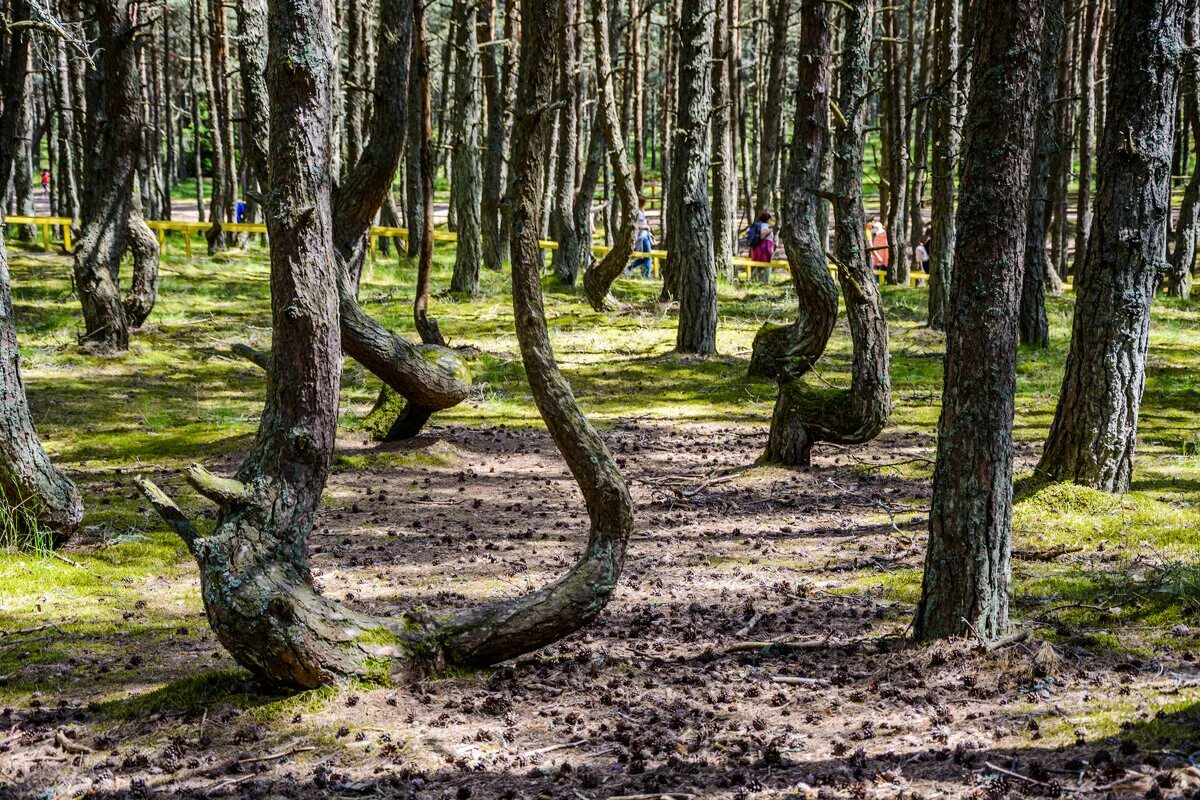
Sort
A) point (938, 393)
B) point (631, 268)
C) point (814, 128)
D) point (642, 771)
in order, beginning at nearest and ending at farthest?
1. point (642, 771)
2. point (814, 128)
3. point (938, 393)
4. point (631, 268)

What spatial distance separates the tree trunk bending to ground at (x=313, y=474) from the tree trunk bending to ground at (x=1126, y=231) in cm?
395

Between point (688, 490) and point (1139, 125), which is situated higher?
point (1139, 125)

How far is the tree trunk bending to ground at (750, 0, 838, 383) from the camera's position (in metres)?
10.5

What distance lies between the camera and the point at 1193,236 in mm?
19984

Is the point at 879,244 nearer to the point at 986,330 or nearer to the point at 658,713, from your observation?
the point at 986,330

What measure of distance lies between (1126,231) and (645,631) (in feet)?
14.2

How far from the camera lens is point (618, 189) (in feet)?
51.3

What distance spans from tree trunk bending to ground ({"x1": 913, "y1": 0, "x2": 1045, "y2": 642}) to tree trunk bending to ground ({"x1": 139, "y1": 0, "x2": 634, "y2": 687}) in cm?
163

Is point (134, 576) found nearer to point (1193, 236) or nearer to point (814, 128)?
point (814, 128)

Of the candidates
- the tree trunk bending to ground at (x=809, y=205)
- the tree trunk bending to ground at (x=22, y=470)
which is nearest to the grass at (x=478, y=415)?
the tree trunk bending to ground at (x=22, y=470)

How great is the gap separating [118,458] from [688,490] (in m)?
5.31

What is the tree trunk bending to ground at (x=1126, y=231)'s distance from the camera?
7281 mm

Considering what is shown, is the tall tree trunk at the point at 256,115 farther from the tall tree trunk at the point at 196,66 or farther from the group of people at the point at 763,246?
the tall tree trunk at the point at 196,66

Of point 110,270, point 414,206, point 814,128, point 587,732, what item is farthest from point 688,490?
point 414,206
